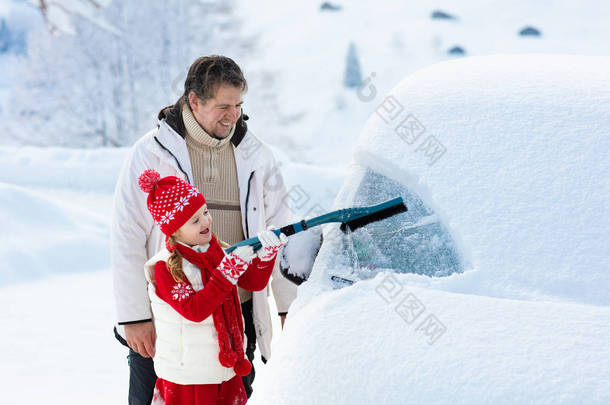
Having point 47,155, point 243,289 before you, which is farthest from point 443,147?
point 47,155

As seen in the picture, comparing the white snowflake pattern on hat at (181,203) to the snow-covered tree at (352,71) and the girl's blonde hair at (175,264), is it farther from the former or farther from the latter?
the snow-covered tree at (352,71)

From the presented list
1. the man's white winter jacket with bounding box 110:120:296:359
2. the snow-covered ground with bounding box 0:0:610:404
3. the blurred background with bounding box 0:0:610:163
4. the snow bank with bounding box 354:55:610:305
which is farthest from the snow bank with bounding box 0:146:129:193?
the snow bank with bounding box 354:55:610:305

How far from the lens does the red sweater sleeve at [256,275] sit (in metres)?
2.01

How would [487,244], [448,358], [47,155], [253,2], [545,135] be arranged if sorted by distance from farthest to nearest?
1. [253,2]
2. [47,155]
3. [545,135]
4. [487,244]
5. [448,358]

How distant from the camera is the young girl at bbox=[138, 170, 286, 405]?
1783 millimetres

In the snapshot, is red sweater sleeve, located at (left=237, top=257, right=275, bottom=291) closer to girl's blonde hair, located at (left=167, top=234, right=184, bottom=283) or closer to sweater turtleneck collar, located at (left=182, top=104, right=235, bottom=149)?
girl's blonde hair, located at (left=167, top=234, right=184, bottom=283)

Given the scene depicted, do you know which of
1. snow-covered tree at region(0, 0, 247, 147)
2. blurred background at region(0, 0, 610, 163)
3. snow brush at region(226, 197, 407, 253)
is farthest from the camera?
blurred background at region(0, 0, 610, 163)

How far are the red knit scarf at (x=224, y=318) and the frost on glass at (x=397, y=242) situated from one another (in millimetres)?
431

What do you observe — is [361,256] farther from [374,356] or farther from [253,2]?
[253,2]

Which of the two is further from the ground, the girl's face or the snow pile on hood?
the girl's face

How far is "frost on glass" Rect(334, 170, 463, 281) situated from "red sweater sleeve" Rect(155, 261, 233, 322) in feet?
1.24

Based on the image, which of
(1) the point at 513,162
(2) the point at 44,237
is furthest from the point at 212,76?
(2) the point at 44,237

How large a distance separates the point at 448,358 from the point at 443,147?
60cm

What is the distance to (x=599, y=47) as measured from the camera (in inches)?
1296
